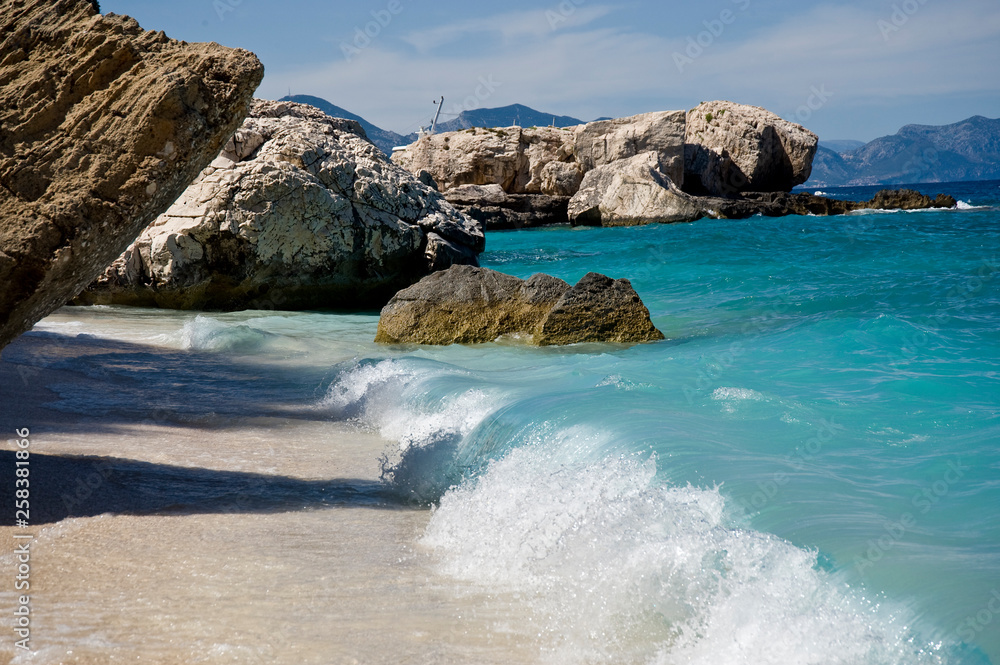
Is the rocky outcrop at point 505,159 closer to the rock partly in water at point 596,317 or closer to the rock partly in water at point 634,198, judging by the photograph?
the rock partly in water at point 634,198

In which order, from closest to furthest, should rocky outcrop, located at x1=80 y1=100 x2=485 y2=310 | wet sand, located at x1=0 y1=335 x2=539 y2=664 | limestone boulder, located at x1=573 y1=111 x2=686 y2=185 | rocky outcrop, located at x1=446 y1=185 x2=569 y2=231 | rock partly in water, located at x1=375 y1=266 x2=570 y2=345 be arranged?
wet sand, located at x1=0 y1=335 x2=539 y2=664, rock partly in water, located at x1=375 y1=266 x2=570 y2=345, rocky outcrop, located at x1=80 y1=100 x2=485 y2=310, rocky outcrop, located at x1=446 y1=185 x2=569 y2=231, limestone boulder, located at x1=573 y1=111 x2=686 y2=185

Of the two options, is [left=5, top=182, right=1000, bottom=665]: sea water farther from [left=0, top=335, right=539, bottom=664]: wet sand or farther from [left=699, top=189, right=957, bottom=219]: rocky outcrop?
[left=699, top=189, right=957, bottom=219]: rocky outcrop

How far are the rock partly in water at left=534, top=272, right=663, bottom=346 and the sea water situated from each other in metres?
0.37

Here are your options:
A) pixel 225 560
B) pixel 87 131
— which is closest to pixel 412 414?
pixel 225 560

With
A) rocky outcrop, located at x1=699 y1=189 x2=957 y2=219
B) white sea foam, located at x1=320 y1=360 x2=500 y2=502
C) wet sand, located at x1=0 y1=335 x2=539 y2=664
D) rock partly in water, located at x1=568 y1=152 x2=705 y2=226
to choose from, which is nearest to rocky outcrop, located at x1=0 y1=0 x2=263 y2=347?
wet sand, located at x1=0 y1=335 x2=539 y2=664

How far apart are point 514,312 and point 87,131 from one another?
655cm

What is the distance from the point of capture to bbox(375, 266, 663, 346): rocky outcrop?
31.3 feet

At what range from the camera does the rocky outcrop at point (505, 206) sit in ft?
133

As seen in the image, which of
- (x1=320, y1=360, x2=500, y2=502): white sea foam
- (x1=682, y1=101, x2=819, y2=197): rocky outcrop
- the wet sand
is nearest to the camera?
the wet sand

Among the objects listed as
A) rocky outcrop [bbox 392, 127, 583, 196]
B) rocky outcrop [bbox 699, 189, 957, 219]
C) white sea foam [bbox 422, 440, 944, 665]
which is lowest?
white sea foam [bbox 422, 440, 944, 665]

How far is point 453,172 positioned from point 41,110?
133 ft

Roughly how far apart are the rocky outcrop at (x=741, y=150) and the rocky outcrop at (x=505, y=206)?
8.02m

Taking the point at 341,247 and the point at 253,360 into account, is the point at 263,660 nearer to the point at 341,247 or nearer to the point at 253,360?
the point at 253,360

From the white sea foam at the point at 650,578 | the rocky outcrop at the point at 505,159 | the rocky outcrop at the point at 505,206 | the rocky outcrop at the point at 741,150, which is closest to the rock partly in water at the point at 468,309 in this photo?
the white sea foam at the point at 650,578
